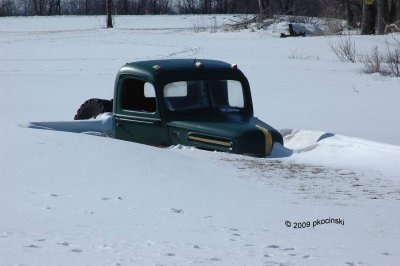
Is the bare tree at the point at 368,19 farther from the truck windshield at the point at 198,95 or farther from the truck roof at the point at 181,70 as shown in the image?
the truck windshield at the point at 198,95

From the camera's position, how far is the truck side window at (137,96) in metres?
8.75

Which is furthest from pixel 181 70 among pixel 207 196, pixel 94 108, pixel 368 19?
pixel 368 19

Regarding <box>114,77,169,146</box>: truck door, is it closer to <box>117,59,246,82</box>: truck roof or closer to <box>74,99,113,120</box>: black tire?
<box>117,59,246,82</box>: truck roof

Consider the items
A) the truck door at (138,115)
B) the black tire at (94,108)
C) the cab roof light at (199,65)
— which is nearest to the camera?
the truck door at (138,115)

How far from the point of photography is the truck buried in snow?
798 cm

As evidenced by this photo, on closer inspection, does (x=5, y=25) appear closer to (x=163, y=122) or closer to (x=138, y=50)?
(x=138, y=50)

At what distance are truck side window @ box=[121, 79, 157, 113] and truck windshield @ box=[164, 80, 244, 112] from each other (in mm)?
279

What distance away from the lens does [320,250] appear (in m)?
4.25

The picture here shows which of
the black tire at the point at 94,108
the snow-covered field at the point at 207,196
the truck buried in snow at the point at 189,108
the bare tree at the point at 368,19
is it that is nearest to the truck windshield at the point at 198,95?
the truck buried in snow at the point at 189,108

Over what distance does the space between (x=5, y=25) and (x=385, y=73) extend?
Answer: 33.1 meters

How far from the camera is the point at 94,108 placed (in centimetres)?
1025

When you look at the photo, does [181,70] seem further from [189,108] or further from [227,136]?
[227,136]

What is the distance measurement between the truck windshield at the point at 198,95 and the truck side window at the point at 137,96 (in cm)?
28

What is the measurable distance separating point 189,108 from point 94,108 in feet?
6.94
